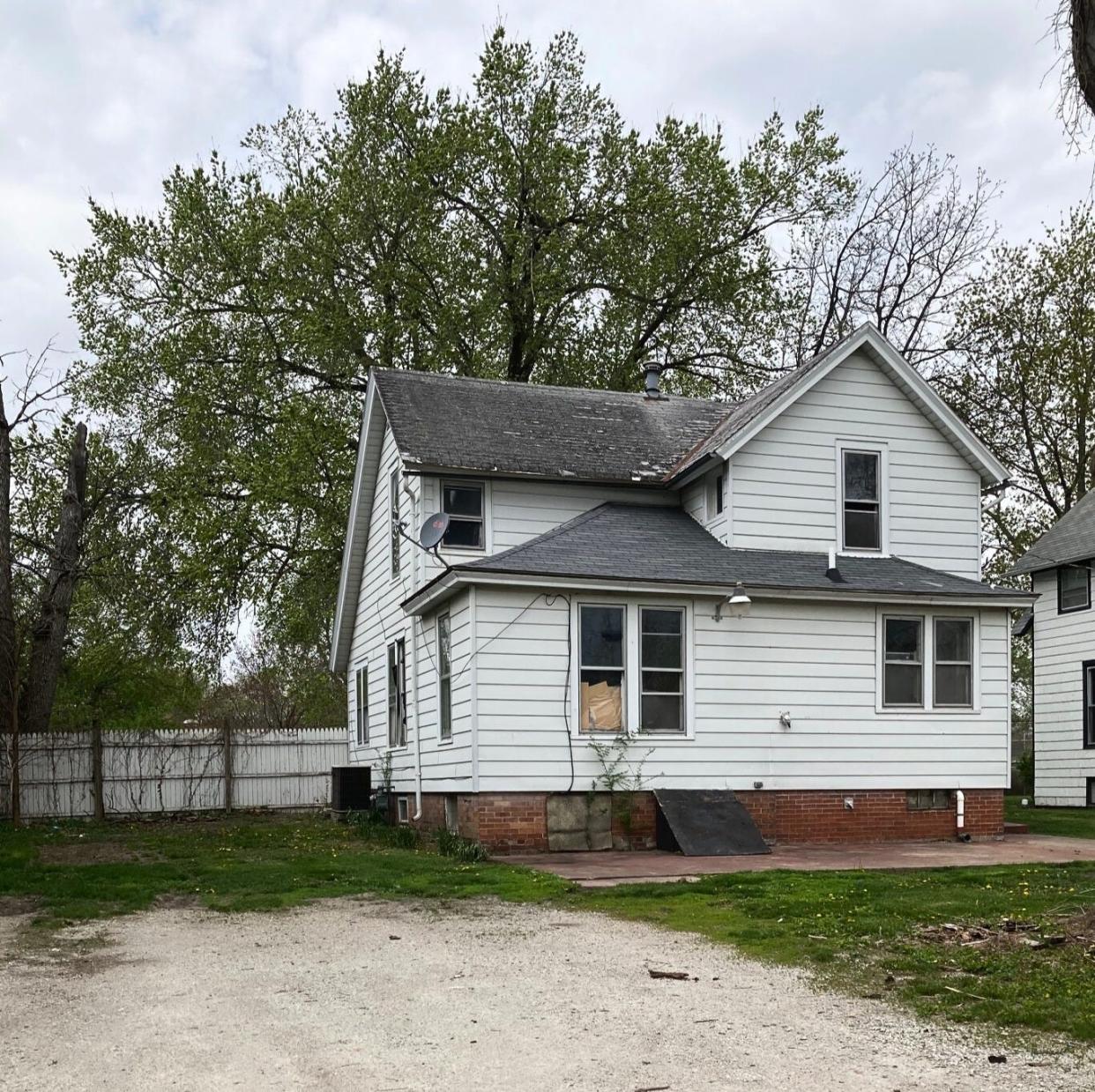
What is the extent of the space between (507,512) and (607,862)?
629 centimetres

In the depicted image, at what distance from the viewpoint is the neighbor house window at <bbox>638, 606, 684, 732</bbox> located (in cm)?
1736

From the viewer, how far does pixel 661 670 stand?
17391 millimetres

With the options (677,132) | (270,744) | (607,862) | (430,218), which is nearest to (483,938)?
(607,862)

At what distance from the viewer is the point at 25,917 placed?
11.3 metres

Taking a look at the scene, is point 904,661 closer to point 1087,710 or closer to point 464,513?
point 464,513

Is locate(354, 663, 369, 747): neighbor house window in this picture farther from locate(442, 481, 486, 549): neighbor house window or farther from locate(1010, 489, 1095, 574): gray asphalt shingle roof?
locate(1010, 489, 1095, 574): gray asphalt shingle roof

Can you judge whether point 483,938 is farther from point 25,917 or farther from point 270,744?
point 270,744

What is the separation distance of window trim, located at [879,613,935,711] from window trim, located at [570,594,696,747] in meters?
2.86

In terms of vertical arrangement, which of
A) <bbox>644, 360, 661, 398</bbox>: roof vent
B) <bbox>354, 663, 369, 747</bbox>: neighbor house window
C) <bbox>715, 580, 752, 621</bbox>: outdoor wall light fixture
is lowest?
<bbox>354, 663, 369, 747</bbox>: neighbor house window

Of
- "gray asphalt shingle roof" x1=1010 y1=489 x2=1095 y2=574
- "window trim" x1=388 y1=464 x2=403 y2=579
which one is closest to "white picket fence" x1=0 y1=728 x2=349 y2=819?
"window trim" x1=388 y1=464 x2=403 y2=579

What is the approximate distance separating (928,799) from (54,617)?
58.3 feet

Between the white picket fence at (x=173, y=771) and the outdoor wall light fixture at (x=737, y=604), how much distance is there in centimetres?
1261

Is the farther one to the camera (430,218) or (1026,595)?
(430,218)

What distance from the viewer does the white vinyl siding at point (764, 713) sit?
54.6ft
